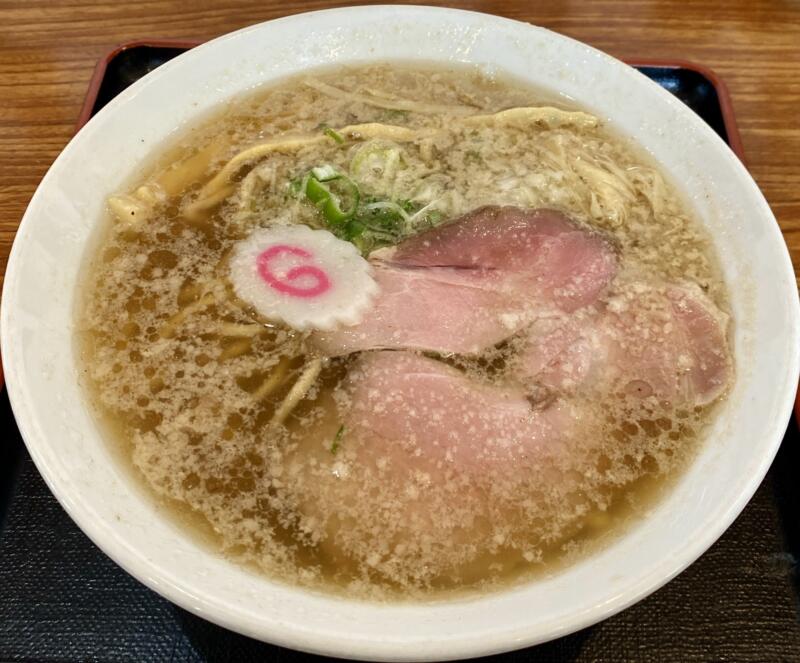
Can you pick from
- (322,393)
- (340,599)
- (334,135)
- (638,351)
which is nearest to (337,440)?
(322,393)

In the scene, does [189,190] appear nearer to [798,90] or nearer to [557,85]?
[557,85]

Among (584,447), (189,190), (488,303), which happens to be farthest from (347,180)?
(584,447)

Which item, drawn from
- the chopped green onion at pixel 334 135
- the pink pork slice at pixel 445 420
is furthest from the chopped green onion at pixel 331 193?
the pink pork slice at pixel 445 420

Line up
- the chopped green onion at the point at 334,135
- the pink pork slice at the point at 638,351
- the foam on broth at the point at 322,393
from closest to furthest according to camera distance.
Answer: the foam on broth at the point at 322,393
the pink pork slice at the point at 638,351
the chopped green onion at the point at 334,135

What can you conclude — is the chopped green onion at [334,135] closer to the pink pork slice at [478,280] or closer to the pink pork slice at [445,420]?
the pink pork slice at [478,280]

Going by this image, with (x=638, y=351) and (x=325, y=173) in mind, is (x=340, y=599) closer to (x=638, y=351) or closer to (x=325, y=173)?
(x=638, y=351)

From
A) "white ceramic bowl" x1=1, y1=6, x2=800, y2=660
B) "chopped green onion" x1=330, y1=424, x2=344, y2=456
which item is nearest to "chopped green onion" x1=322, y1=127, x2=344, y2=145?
"white ceramic bowl" x1=1, y1=6, x2=800, y2=660
